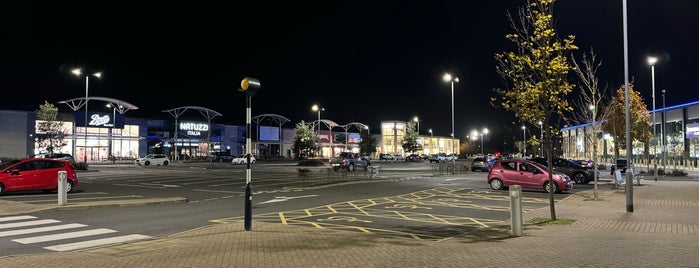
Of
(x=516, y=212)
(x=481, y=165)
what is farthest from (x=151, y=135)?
(x=516, y=212)

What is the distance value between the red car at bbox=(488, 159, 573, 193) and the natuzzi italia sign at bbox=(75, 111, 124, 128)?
186ft

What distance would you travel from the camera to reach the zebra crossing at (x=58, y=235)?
31.0 feet

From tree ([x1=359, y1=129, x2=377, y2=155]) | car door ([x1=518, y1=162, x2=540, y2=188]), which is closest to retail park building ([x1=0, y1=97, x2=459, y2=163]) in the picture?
tree ([x1=359, y1=129, x2=377, y2=155])

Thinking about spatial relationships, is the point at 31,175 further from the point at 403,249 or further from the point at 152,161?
the point at 152,161

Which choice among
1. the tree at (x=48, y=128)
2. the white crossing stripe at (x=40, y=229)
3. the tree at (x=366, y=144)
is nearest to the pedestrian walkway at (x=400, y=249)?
the white crossing stripe at (x=40, y=229)

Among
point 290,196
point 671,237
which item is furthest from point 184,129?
point 671,237

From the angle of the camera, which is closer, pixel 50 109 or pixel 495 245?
pixel 495 245

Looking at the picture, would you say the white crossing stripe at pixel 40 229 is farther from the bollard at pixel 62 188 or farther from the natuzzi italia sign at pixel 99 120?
the natuzzi italia sign at pixel 99 120

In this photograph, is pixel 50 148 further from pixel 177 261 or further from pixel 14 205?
pixel 177 261

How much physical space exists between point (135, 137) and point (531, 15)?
68198mm

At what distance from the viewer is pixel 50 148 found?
50.5m

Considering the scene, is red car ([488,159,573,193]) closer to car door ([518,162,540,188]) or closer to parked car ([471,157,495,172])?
car door ([518,162,540,188])

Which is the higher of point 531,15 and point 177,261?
point 531,15

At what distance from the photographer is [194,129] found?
261 feet
